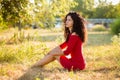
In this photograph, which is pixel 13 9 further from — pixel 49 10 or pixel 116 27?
pixel 116 27

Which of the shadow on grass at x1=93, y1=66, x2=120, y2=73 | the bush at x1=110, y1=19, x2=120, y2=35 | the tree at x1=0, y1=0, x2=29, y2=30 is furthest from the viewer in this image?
the bush at x1=110, y1=19, x2=120, y2=35

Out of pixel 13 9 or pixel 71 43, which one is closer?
pixel 71 43

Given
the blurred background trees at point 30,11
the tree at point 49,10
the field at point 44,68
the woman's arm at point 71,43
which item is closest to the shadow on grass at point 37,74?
the field at point 44,68

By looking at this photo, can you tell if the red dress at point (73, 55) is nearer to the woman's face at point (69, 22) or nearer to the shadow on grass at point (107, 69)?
the woman's face at point (69, 22)

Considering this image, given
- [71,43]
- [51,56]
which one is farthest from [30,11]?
[71,43]

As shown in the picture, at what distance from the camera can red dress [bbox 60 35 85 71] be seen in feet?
26.0

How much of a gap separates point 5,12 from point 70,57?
3.19m

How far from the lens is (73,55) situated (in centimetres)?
812

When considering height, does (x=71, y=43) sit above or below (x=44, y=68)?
above

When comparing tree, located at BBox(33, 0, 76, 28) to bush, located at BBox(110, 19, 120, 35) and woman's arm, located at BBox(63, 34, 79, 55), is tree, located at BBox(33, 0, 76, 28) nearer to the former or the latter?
woman's arm, located at BBox(63, 34, 79, 55)

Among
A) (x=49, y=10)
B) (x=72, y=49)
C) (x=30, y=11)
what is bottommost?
(x=49, y=10)

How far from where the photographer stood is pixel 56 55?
809cm

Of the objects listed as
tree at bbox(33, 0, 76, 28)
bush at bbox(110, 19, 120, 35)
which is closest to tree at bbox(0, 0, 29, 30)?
tree at bbox(33, 0, 76, 28)

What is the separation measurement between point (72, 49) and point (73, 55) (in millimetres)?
181
